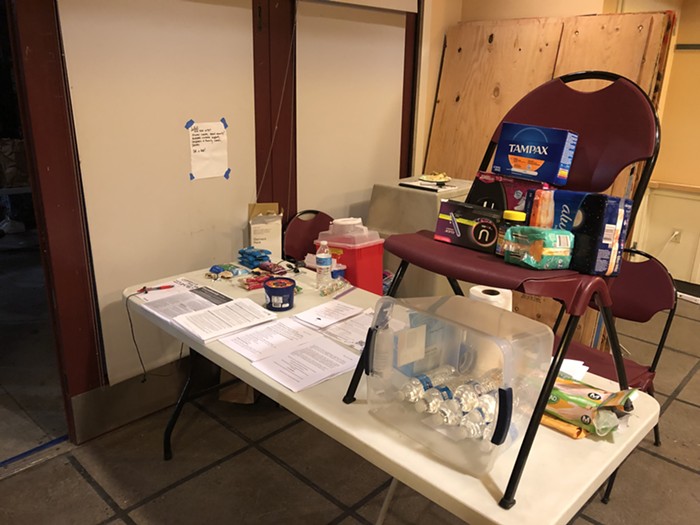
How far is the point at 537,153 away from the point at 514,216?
0.58 feet

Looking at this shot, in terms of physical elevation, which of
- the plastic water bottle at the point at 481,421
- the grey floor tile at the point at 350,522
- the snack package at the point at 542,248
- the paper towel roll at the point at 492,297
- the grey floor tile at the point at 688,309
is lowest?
the grey floor tile at the point at 350,522

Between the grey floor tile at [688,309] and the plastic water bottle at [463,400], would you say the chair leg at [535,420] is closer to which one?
the plastic water bottle at [463,400]

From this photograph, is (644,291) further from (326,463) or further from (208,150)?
(208,150)

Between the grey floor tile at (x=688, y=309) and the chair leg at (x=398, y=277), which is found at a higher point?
the chair leg at (x=398, y=277)

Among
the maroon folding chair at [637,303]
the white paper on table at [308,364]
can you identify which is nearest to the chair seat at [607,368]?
the maroon folding chair at [637,303]

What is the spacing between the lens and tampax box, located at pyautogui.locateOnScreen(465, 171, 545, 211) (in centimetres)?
124

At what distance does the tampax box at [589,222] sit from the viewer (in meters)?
1.08

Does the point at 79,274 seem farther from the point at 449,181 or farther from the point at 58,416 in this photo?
the point at 449,181

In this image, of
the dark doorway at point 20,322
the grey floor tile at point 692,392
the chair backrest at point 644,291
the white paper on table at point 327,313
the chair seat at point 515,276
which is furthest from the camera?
the grey floor tile at point 692,392

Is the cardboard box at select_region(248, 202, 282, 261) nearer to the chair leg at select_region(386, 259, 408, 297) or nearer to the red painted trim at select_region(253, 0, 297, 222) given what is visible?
the red painted trim at select_region(253, 0, 297, 222)

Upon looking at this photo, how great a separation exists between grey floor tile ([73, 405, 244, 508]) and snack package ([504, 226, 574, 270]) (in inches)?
66.6

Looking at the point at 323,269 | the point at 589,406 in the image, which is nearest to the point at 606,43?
the point at 323,269

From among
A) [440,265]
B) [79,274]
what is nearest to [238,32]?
[79,274]

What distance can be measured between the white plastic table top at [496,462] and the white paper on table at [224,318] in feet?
0.90
